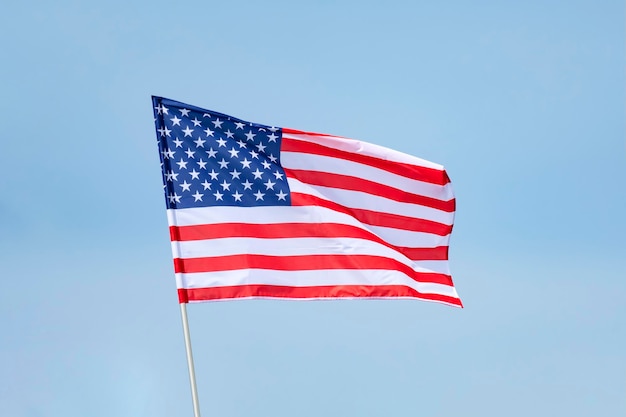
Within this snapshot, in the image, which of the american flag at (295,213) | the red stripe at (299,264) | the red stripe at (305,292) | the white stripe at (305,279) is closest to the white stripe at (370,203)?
the american flag at (295,213)

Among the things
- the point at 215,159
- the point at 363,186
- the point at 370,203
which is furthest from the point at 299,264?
the point at 215,159

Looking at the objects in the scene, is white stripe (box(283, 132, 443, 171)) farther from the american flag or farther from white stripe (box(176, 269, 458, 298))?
white stripe (box(176, 269, 458, 298))

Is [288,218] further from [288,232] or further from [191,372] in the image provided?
[191,372]

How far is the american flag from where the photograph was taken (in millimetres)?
20875

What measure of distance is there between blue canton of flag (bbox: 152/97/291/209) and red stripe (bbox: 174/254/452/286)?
1251 mm

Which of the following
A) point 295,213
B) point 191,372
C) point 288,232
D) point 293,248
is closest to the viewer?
point 191,372

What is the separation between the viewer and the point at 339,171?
22359 millimetres

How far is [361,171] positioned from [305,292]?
3131mm

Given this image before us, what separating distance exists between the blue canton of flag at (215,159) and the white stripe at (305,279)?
5.21 feet

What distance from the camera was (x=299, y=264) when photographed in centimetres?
2144

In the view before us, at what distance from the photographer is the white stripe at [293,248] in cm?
2070

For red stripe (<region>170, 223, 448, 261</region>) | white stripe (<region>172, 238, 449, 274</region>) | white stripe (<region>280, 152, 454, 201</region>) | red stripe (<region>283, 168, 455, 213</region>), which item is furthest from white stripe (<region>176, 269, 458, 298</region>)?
white stripe (<region>280, 152, 454, 201</region>)

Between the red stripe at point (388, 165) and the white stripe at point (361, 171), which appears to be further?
the red stripe at point (388, 165)

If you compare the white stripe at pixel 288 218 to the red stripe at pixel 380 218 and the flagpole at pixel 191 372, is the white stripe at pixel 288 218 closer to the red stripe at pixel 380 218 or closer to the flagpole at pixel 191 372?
the red stripe at pixel 380 218
